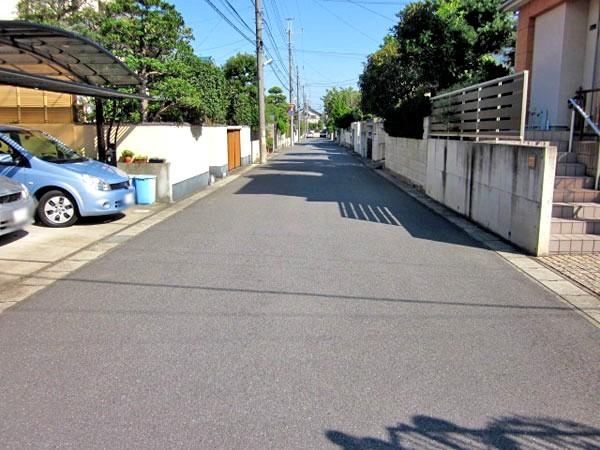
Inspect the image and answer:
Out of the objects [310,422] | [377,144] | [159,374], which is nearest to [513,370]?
[310,422]

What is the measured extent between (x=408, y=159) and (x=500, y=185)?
9.59m

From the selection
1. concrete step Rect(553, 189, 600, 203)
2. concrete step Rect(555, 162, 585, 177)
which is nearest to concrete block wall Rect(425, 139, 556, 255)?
concrete step Rect(553, 189, 600, 203)

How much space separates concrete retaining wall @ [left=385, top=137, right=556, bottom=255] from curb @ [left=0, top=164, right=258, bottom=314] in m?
6.00

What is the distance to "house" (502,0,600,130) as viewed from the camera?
1238cm

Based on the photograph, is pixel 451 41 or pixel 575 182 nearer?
pixel 575 182

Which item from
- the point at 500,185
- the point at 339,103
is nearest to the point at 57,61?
the point at 500,185

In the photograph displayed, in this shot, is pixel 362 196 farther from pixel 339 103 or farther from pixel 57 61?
pixel 339 103

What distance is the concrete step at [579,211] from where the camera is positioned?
7.99 m

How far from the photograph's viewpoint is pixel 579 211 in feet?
26.2

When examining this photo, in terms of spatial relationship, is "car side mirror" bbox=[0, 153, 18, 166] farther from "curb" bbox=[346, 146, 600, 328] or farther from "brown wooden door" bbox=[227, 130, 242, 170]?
"brown wooden door" bbox=[227, 130, 242, 170]

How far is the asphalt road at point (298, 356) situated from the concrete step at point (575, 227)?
1107 mm

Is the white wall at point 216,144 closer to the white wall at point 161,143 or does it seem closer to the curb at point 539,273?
the white wall at point 161,143

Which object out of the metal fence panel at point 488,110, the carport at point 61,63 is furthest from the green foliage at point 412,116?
the carport at point 61,63

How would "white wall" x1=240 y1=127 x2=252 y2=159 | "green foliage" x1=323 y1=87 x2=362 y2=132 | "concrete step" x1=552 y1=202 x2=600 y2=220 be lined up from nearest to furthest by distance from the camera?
"concrete step" x1=552 y1=202 x2=600 y2=220
"white wall" x1=240 y1=127 x2=252 y2=159
"green foliage" x1=323 y1=87 x2=362 y2=132
